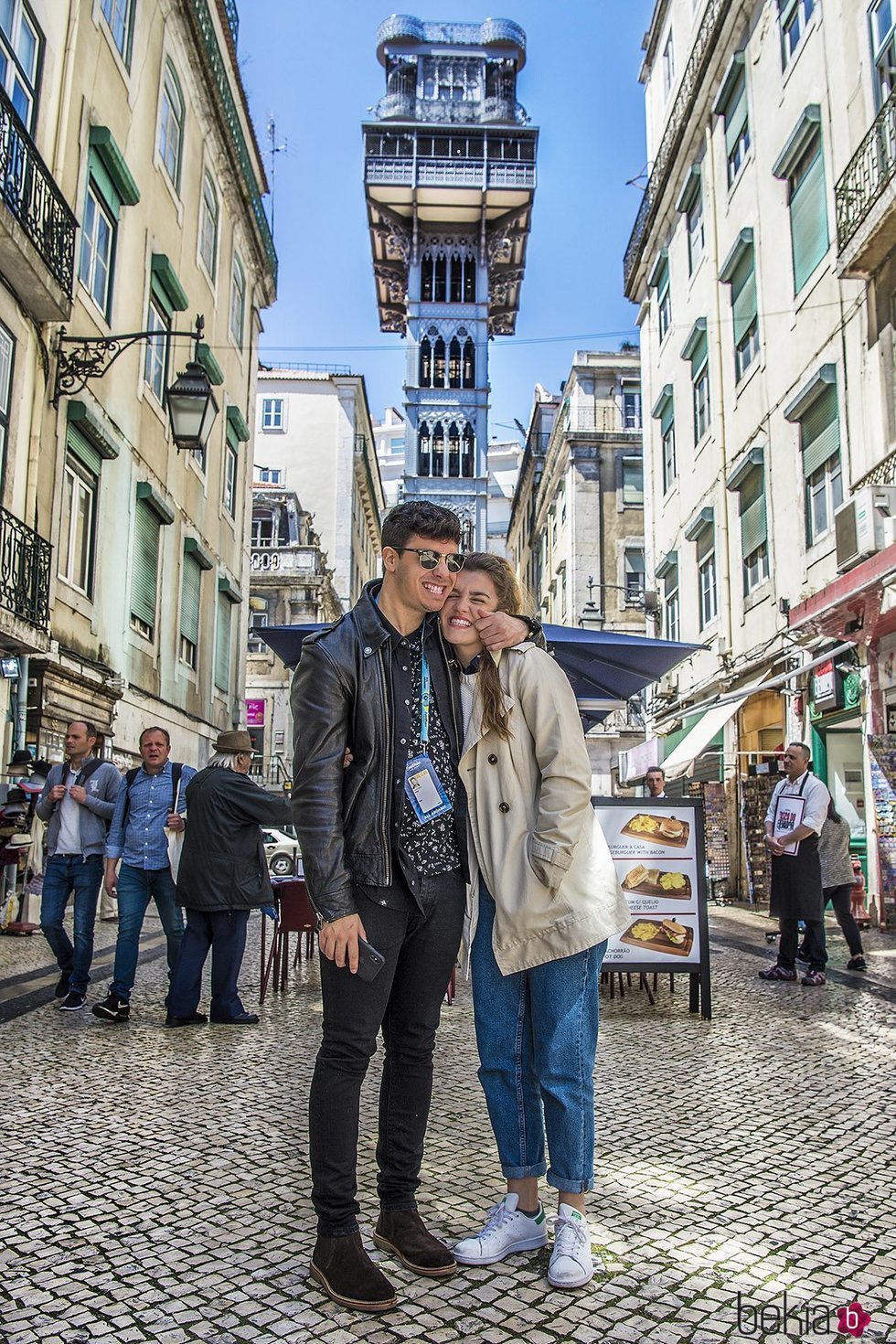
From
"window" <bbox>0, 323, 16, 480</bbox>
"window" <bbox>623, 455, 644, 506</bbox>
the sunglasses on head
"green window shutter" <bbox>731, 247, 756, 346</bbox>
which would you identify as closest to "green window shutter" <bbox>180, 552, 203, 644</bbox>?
"window" <bbox>0, 323, 16, 480</bbox>

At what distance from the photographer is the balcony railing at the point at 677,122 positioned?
2027 centimetres

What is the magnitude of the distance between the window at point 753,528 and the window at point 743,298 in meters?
2.14

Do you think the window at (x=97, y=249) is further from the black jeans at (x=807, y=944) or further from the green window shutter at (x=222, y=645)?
the black jeans at (x=807, y=944)

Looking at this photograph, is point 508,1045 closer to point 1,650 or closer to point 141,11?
point 1,650

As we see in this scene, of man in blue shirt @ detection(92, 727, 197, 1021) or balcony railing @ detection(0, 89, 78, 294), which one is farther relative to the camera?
balcony railing @ detection(0, 89, 78, 294)

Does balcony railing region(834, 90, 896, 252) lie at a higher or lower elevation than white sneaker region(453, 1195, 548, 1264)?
higher

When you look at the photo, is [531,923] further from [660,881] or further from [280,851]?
[280,851]

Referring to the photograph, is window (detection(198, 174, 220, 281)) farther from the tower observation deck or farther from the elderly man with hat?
the tower observation deck

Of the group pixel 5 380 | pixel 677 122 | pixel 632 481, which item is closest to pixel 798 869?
pixel 5 380

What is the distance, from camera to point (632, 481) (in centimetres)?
3941

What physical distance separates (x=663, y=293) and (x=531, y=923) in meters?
26.2

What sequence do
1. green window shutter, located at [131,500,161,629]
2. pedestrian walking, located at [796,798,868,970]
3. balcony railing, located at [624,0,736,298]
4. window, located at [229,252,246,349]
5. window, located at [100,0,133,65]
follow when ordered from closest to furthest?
pedestrian walking, located at [796,798,868,970] → window, located at [100,0,133,65] → green window shutter, located at [131,500,161,629] → balcony railing, located at [624,0,736,298] → window, located at [229,252,246,349]

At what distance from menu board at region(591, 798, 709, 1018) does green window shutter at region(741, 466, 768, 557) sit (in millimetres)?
11595

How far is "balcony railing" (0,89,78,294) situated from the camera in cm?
1062
